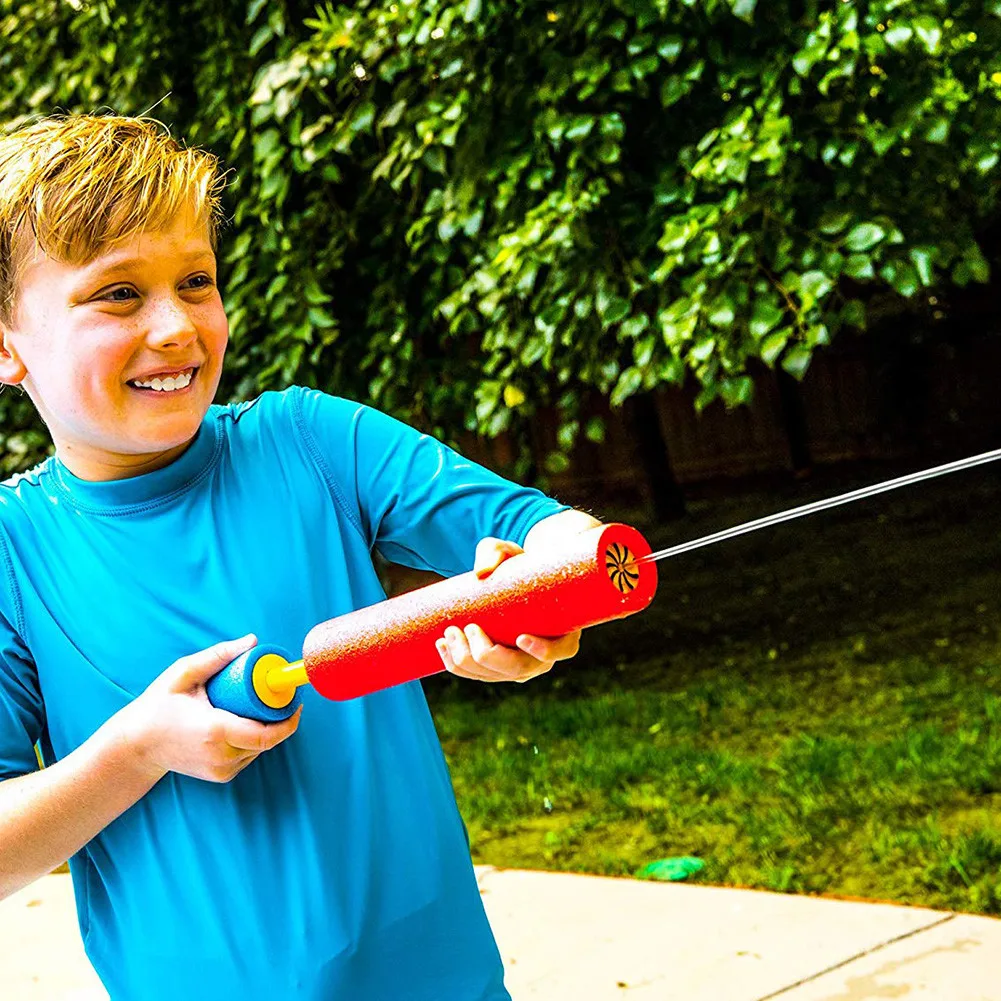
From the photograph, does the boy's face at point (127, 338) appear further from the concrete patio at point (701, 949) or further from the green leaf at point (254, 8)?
the green leaf at point (254, 8)

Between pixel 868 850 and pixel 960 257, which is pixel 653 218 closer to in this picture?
pixel 960 257

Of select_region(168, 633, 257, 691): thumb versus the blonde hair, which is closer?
select_region(168, 633, 257, 691): thumb

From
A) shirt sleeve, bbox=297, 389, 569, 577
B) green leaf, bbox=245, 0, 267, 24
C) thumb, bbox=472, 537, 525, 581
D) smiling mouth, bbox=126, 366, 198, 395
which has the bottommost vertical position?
thumb, bbox=472, 537, 525, 581

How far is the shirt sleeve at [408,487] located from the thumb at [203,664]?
30 cm

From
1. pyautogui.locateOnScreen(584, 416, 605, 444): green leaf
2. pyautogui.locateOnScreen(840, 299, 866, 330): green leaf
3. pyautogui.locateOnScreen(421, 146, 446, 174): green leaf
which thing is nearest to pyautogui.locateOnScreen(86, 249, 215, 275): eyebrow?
pyautogui.locateOnScreen(840, 299, 866, 330): green leaf

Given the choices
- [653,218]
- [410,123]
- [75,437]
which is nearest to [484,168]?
[410,123]

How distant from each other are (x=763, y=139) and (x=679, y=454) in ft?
35.2

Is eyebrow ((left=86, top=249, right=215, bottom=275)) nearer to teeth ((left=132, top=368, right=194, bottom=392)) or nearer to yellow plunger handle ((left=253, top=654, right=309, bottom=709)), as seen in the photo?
teeth ((left=132, top=368, right=194, bottom=392))

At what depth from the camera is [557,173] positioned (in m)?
4.52

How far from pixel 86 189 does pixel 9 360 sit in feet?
0.81

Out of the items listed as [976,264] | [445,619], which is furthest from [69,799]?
[976,264]

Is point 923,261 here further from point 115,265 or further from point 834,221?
point 115,265

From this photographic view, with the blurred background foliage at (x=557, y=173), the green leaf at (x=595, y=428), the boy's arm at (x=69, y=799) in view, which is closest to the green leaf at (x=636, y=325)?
the blurred background foliage at (x=557, y=173)

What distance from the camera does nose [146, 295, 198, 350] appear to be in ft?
4.93
